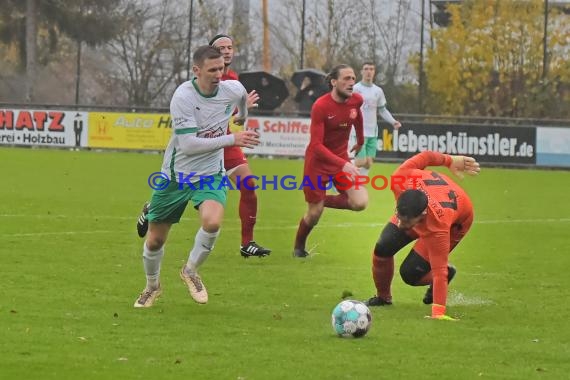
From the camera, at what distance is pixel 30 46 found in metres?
46.3

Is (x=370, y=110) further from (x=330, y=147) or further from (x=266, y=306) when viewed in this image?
(x=266, y=306)

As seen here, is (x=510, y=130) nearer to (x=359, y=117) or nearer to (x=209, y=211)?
(x=359, y=117)

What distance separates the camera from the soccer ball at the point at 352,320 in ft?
26.6

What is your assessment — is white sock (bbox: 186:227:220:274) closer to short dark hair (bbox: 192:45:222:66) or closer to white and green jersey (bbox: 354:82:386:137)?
short dark hair (bbox: 192:45:222:66)

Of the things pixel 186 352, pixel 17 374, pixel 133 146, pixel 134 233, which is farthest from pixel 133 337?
pixel 133 146

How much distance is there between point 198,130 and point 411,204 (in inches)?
71.8

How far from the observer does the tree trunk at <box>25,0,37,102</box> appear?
4469 centimetres

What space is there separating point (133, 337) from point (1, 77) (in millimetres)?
42374

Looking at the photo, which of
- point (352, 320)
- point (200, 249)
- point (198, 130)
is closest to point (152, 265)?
point (200, 249)

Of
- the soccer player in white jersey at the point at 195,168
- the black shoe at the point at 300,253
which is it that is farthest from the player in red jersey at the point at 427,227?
the black shoe at the point at 300,253

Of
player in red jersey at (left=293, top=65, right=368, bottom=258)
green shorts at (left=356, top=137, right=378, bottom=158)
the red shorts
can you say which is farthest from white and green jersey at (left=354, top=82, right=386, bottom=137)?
the red shorts

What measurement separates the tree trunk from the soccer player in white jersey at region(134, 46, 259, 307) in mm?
34539

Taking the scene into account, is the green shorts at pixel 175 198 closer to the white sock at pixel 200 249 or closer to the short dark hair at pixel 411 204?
the white sock at pixel 200 249

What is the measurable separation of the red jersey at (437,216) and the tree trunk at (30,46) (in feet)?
115
